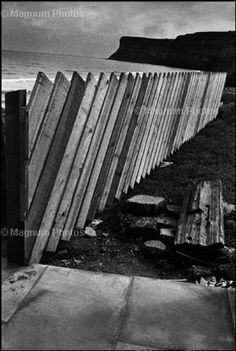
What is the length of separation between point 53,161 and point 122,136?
1.62 metres

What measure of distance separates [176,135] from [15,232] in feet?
16.7

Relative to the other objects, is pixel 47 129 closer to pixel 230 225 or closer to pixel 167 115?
pixel 230 225

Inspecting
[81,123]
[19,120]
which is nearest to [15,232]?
[19,120]

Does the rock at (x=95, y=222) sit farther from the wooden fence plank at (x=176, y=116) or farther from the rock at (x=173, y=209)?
the wooden fence plank at (x=176, y=116)

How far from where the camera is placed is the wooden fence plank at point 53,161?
2723 millimetres

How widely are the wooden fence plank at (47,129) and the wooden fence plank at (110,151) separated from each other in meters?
1.28

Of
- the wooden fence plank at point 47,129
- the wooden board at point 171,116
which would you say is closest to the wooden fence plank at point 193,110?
the wooden board at point 171,116

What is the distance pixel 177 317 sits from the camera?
204 centimetres

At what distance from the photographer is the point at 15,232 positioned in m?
2.54

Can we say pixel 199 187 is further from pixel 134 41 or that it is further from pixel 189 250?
pixel 134 41

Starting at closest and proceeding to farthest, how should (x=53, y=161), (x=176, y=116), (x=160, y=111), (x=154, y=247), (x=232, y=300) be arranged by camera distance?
(x=232, y=300) < (x=53, y=161) < (x=154, y=247) < (x=160, y=111) < (x=176, y=116)

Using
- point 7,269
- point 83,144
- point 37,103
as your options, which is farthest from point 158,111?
point 7,269

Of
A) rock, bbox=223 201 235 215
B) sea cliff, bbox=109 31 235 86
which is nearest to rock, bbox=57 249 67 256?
rock, bbox=223 201 235 215

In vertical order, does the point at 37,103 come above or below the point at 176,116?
below
